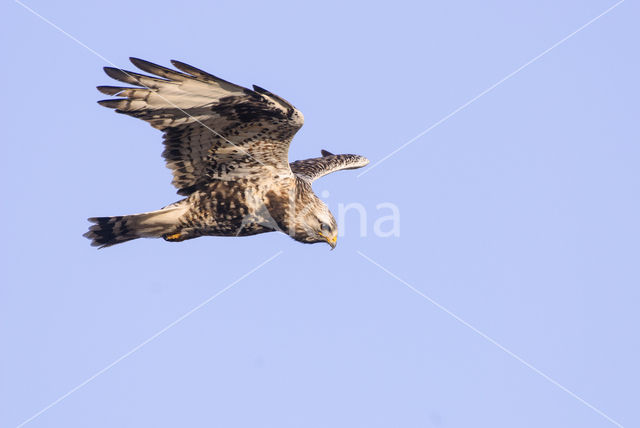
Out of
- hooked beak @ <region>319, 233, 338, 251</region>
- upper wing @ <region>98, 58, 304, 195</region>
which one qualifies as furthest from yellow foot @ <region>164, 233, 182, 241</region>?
hooked beak @ <region>319, 233, 338, 251</region>

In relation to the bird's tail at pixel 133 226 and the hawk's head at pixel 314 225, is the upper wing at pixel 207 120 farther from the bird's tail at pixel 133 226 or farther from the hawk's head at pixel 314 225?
the hawk's head at pixel 314 225

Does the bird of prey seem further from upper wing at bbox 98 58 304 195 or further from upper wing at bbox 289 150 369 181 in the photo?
upper wing at bbox 289 150 369 181

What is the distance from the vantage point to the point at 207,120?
10719mm

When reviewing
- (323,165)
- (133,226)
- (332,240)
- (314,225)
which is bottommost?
(332,240)

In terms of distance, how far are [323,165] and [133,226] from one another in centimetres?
334

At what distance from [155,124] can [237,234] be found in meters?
1.73

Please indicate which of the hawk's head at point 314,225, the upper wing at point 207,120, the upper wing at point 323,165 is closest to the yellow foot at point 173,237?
the upper wing at point 207,120

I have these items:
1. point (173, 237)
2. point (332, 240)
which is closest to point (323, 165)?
point (332, 240)

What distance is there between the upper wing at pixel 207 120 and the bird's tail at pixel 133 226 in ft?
1.07

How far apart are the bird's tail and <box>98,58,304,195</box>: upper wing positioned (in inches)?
12.9

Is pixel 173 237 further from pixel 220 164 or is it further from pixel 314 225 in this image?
pixel 314 225

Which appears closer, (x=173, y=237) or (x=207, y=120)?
(x=207, y=120)

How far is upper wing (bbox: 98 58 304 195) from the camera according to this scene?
10.1 metres

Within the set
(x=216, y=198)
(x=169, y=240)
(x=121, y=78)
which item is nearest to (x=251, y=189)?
(x=216, y=198)
